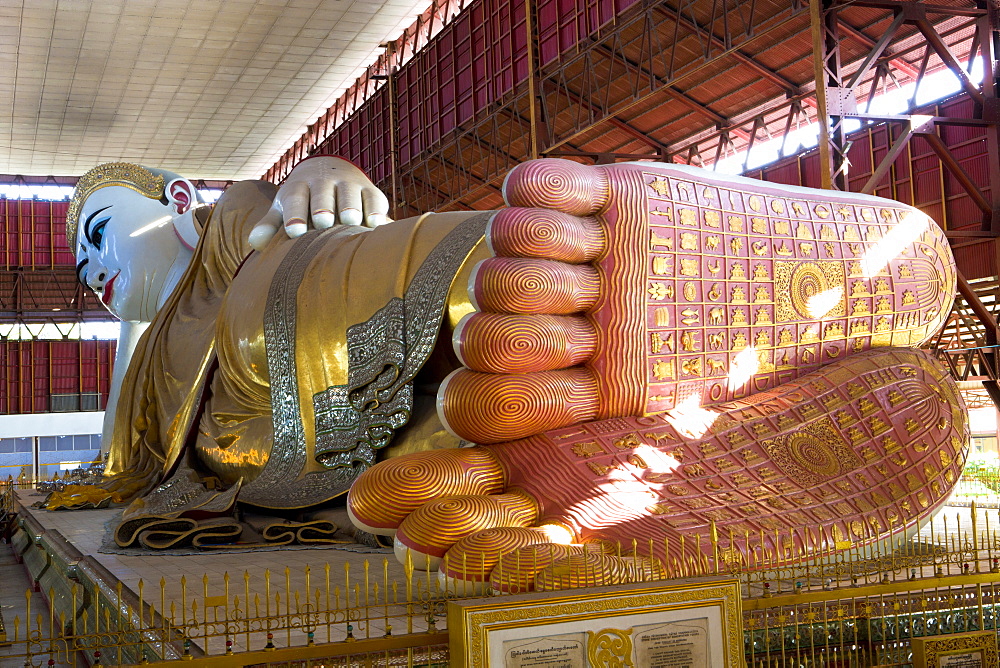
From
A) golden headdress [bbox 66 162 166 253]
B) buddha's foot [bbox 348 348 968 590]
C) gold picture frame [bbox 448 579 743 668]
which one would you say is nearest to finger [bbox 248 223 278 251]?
buddha's foot [bbox 348 348 968 590]

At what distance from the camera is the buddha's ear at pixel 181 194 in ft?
26.3

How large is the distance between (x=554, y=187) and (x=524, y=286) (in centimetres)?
41

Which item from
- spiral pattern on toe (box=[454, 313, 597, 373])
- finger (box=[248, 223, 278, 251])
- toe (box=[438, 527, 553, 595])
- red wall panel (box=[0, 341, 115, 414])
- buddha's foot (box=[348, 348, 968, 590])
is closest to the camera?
toe (box=[438, 527, 553, 595])

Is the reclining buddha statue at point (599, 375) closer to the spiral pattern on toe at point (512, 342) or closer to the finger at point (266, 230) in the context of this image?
the spiral pattern on toe at point (512, 342)

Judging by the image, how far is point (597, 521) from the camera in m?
3.34

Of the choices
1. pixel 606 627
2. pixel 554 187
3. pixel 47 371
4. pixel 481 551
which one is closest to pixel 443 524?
pixel 481 551

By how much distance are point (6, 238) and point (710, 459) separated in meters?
21.4

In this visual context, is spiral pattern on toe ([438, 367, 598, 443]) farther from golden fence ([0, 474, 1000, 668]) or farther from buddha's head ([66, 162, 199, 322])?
buddha's head ([66, 162, 199, 322])

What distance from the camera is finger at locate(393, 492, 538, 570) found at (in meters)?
3.16

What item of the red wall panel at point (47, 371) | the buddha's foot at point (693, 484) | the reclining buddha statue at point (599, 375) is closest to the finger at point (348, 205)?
the reclining buddha statue at point (599, 375)

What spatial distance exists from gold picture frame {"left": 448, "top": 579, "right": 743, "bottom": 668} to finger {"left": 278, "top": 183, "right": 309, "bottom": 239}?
3.34 meters

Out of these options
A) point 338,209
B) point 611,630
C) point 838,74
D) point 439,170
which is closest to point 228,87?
point 439,170

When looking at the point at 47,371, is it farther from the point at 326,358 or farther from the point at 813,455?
the point at 813,455

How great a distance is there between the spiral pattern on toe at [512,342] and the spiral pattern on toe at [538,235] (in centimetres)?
23
